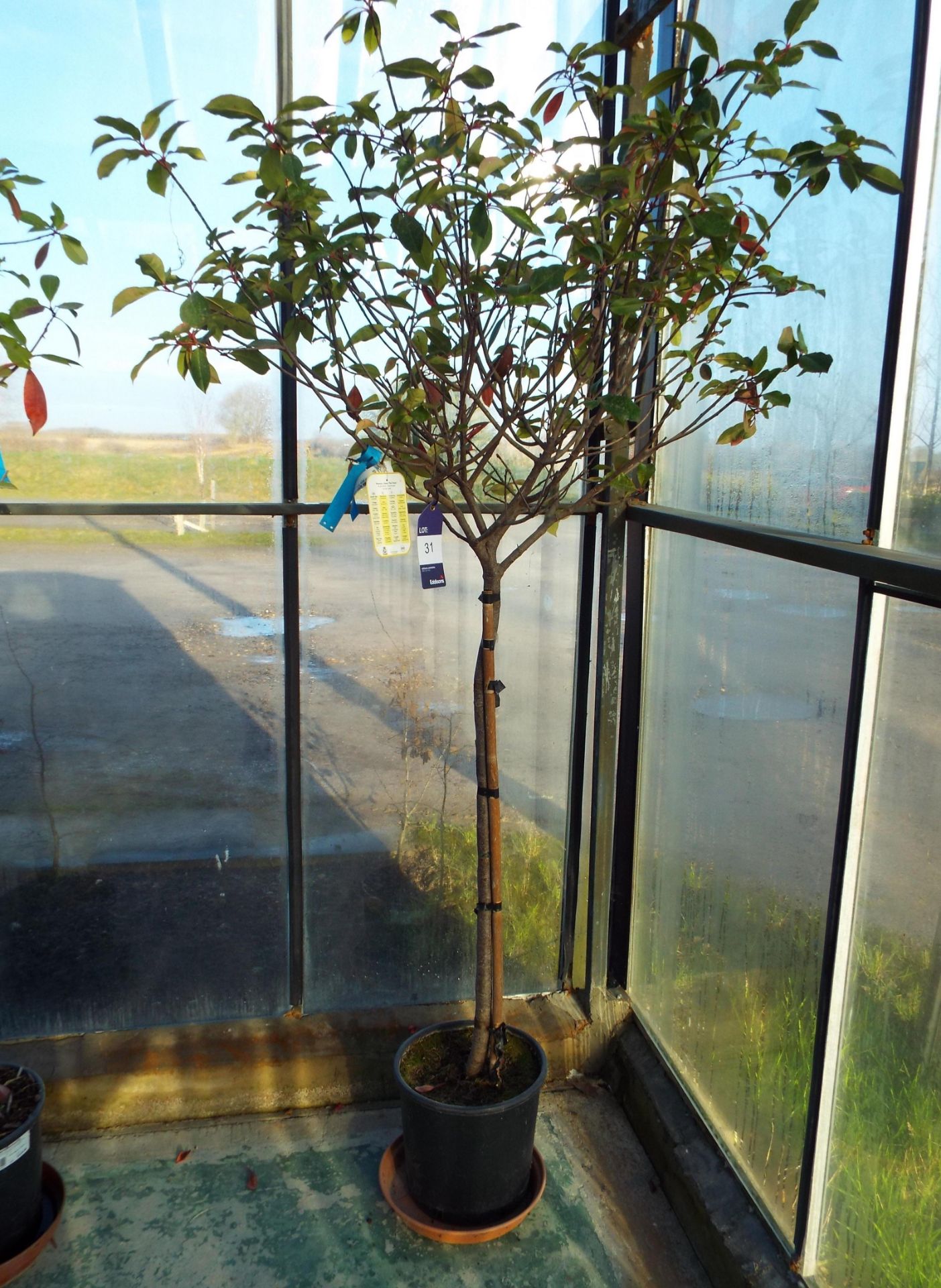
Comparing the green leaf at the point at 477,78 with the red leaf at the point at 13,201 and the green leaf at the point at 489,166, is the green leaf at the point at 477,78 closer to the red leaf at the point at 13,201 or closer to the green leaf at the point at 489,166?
the green leaf at the point at 489,166

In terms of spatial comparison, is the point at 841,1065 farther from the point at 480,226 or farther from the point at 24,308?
the point at 24,308

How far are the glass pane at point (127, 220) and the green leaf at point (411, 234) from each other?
0.83m

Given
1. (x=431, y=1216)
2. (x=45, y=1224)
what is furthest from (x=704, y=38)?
(x=45, y=1224)

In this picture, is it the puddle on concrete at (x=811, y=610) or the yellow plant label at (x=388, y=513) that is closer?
the puddle on concrete at (x=811, y=610)

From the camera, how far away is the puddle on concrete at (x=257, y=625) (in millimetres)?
2420

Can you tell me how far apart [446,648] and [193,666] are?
0.62 metres

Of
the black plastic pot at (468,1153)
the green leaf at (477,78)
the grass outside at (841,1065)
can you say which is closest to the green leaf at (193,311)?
the green leaf at (477,78)

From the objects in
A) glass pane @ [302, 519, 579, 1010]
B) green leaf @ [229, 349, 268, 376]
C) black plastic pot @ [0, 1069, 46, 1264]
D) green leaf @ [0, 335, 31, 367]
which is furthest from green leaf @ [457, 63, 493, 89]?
black plastic pot @ [0, 1069, 46, 1264]

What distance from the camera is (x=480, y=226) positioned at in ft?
4.83

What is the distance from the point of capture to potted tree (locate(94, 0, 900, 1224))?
1.49m

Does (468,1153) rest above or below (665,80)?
below

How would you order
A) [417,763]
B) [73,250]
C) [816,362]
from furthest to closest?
[417,763] < [73,250] < [816,362]

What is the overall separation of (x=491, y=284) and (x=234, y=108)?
620mm

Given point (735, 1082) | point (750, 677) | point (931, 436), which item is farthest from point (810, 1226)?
point (931, 436)
